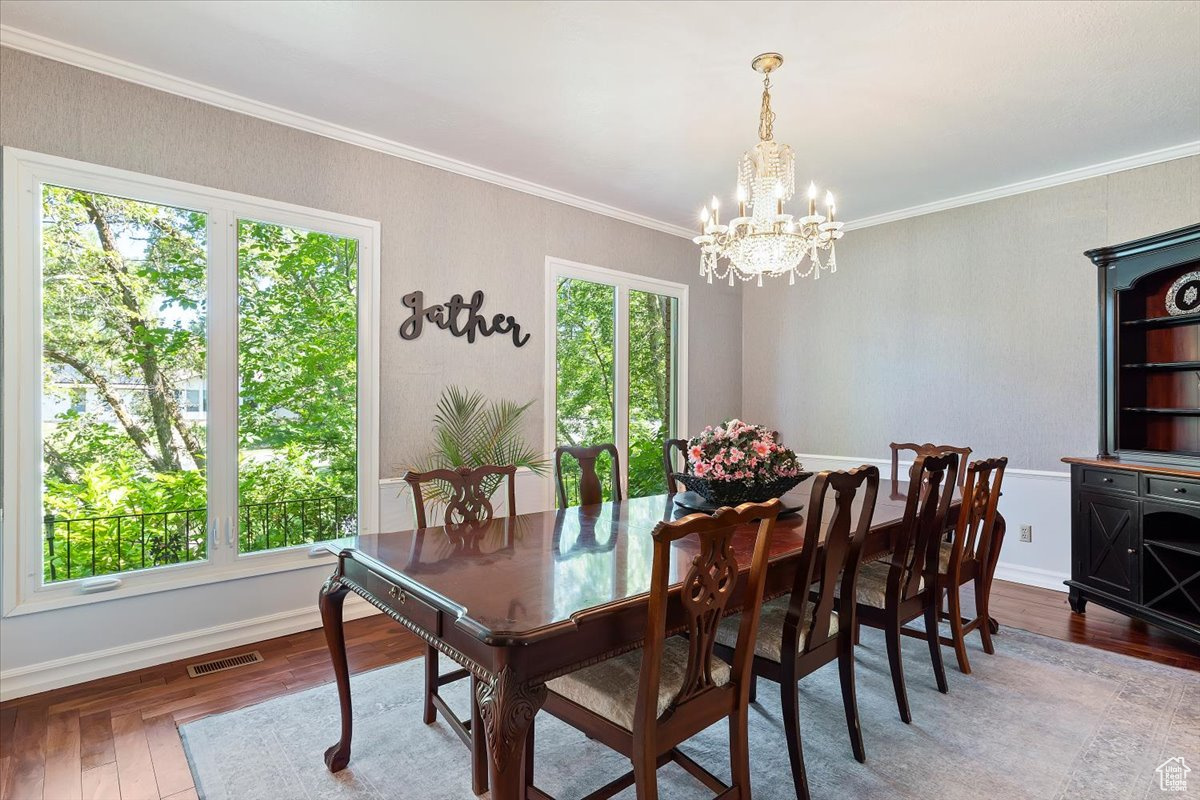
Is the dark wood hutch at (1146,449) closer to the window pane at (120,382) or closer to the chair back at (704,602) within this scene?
the chair back at (704,602)

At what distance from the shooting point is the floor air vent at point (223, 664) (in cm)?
279

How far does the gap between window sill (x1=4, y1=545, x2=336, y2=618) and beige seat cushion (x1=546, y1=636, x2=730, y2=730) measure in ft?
3.91

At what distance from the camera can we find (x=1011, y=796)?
75.5 inches

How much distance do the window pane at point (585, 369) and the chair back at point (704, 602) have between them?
2.86 meters

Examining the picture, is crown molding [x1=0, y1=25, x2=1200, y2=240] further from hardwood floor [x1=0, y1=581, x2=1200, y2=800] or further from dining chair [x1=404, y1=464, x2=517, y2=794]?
hardwood floor [x1=0, y1=581, x2=1200, y2=800]

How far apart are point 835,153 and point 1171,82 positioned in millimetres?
1497

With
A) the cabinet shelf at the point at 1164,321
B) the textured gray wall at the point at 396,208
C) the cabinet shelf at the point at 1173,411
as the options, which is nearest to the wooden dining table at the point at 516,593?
the textured gray wall at the point at 396,208

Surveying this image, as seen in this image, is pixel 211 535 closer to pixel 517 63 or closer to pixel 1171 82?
pixel 517 63

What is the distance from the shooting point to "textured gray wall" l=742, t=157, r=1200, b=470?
3.93m

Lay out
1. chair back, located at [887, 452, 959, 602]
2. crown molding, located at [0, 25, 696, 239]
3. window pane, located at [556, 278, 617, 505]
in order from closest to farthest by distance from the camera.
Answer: chair back, located at [887, 452, 959, 602] < crown molding, located at [0, 25, 696, 239] < window pane, located at [556, 278, 617, 505]

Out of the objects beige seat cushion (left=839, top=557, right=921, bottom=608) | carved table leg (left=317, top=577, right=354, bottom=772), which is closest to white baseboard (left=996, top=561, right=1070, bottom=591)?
beige seat cushion (left=839, top=557, right=921, bottom=608)

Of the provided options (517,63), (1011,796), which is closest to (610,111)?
(517,63)

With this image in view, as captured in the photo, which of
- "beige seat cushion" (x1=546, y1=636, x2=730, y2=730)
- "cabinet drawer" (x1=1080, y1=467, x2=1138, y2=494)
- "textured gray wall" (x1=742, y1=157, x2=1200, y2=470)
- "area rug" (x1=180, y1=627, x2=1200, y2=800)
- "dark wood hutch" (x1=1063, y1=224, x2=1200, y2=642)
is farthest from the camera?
"textured gray wall" (x1=742, y1=157, x2=1200, y2=470)

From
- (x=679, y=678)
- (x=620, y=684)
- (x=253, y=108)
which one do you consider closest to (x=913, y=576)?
(x=679, y=678)
